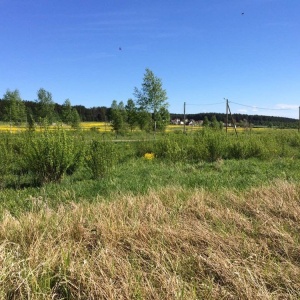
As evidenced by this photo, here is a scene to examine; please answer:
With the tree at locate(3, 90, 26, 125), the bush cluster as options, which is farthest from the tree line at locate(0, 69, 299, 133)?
the bush cluster

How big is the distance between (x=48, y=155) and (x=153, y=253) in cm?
592

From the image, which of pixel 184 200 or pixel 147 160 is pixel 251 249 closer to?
pixel 184 200

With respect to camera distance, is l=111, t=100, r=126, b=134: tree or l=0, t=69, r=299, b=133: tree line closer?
l=0, t=69, r=299, b=133: tree line

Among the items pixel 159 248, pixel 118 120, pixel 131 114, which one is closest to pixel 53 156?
pixel 159 248

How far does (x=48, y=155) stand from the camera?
8.26 meters

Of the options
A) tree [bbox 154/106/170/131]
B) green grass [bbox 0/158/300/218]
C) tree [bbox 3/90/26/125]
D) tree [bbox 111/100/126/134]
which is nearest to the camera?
green grass [bbox 0/158/300/218]

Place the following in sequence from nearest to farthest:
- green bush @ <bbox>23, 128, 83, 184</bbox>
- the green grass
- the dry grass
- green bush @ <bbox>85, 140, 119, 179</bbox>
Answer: the dry grass → the green grass → green bush @ <bbox>23, 128, 83, 184</bbox> → green bush @ <bbox>85, 140, 119, 179</bbox>

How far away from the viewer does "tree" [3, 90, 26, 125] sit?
40469 mm

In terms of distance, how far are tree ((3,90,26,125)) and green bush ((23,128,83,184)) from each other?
34.8 metres

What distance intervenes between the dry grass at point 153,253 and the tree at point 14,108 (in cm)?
3986

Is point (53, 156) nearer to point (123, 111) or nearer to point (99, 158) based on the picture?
point (99, 158)

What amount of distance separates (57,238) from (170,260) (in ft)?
4.06

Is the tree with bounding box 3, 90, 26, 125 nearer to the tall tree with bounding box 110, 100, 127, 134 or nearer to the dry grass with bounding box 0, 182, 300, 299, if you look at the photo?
the tall tree with bounding box 110, 100, 127, 134

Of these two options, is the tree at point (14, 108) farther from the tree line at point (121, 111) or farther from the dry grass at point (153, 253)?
the dry grass at point (153, 253)
